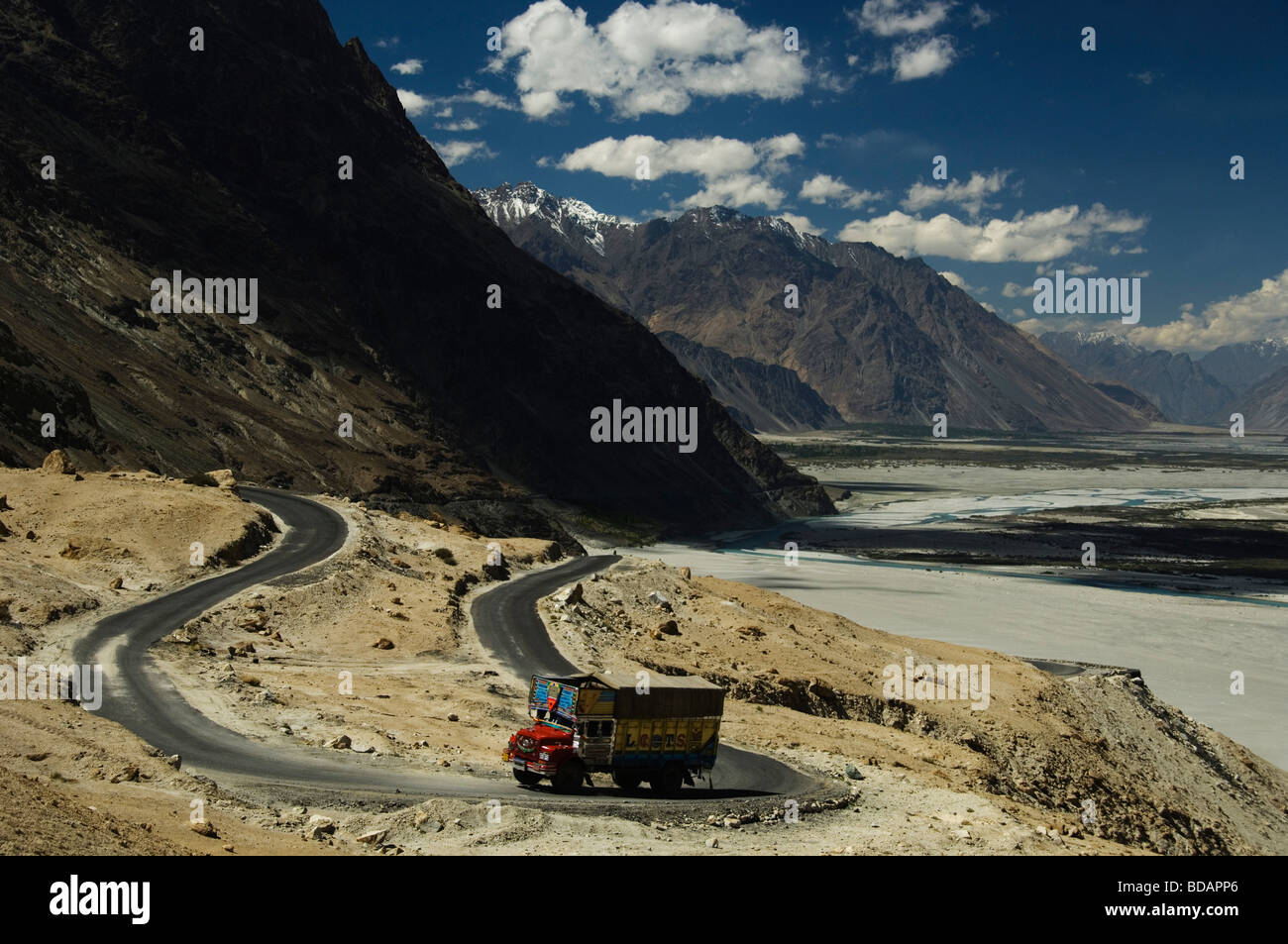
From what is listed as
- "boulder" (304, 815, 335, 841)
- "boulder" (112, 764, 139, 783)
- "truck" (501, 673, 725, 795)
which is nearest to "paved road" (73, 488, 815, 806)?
"truck" (501, 673, 725, 795)

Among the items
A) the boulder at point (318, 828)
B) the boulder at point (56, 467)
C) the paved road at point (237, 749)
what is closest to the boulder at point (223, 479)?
the boulder at point (56, 467)

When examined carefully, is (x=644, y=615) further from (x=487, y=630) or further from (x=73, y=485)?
(x=73, y=485)

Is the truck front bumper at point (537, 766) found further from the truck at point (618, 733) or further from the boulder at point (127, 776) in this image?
the boulder at point (127, 776)

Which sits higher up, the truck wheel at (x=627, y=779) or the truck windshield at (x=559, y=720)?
the truck windshield at (x=559, y=720)

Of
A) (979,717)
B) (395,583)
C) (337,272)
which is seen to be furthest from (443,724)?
(337,272)

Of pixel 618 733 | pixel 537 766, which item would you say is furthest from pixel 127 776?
pixel 618 733

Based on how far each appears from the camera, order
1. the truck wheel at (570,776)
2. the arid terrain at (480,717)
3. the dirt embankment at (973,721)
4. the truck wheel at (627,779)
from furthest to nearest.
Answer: the dirt embankment at (973,721)
the truck wheel at (627,779)
the truck wheel at (570,776)
the arid terrain at (480,717)

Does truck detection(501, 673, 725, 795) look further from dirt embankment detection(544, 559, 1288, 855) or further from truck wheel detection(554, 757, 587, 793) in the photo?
dirt embankment detection(544, 559, 1288, 855)

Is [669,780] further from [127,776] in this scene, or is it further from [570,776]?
[127,776]
